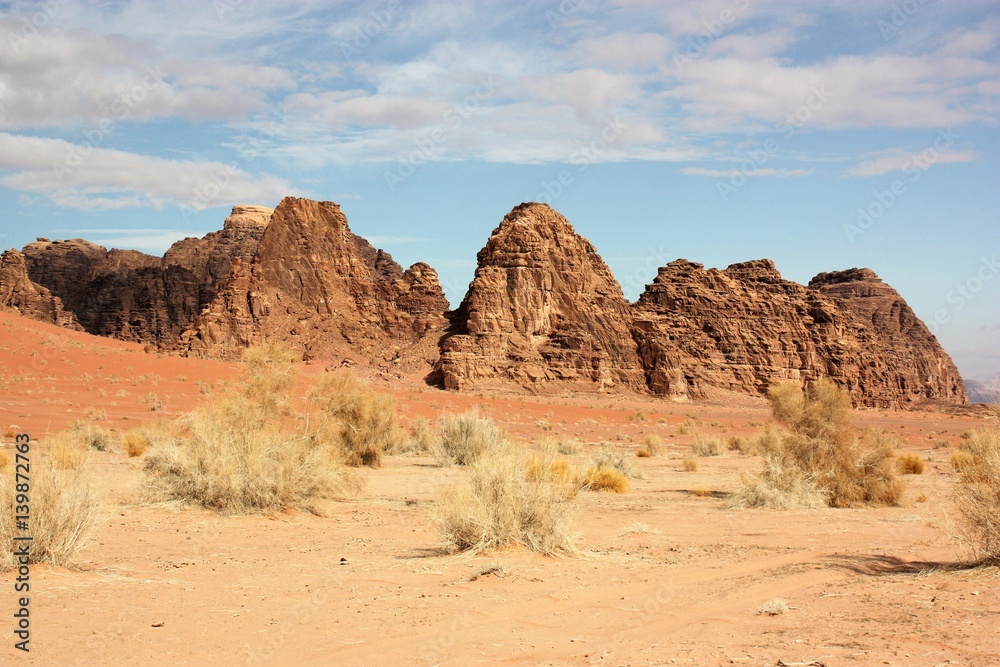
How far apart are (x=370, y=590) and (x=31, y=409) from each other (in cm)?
2597

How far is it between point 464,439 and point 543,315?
57.3 meters

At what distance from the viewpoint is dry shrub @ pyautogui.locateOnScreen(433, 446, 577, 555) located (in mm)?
9656

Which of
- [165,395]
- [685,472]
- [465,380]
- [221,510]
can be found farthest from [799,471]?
[465,380]

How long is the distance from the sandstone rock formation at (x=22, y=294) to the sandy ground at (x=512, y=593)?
77.9 m

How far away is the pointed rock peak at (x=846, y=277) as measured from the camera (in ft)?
451

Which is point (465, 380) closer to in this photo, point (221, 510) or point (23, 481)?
point (221, 510)

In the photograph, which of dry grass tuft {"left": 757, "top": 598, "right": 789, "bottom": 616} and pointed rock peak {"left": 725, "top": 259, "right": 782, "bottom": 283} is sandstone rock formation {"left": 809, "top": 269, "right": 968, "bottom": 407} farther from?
dry grass tuft {"left": 757, "top": 598, "right": 789, "bottom": 616}

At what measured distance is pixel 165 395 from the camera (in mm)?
36812

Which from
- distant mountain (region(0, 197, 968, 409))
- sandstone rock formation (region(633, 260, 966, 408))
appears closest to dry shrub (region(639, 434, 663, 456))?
distant mountain (region(0, 197, 968, 409))

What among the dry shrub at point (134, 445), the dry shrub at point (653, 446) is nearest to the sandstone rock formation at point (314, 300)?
the dry shrub at point (653, 446)

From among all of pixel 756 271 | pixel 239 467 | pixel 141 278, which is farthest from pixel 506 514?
pixel 141 278

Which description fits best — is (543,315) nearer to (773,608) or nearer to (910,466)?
(910,466)

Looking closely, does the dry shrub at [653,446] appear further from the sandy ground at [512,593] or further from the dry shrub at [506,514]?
the dry shrub at [506,514]

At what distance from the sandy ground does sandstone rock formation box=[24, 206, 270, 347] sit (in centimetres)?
8738
